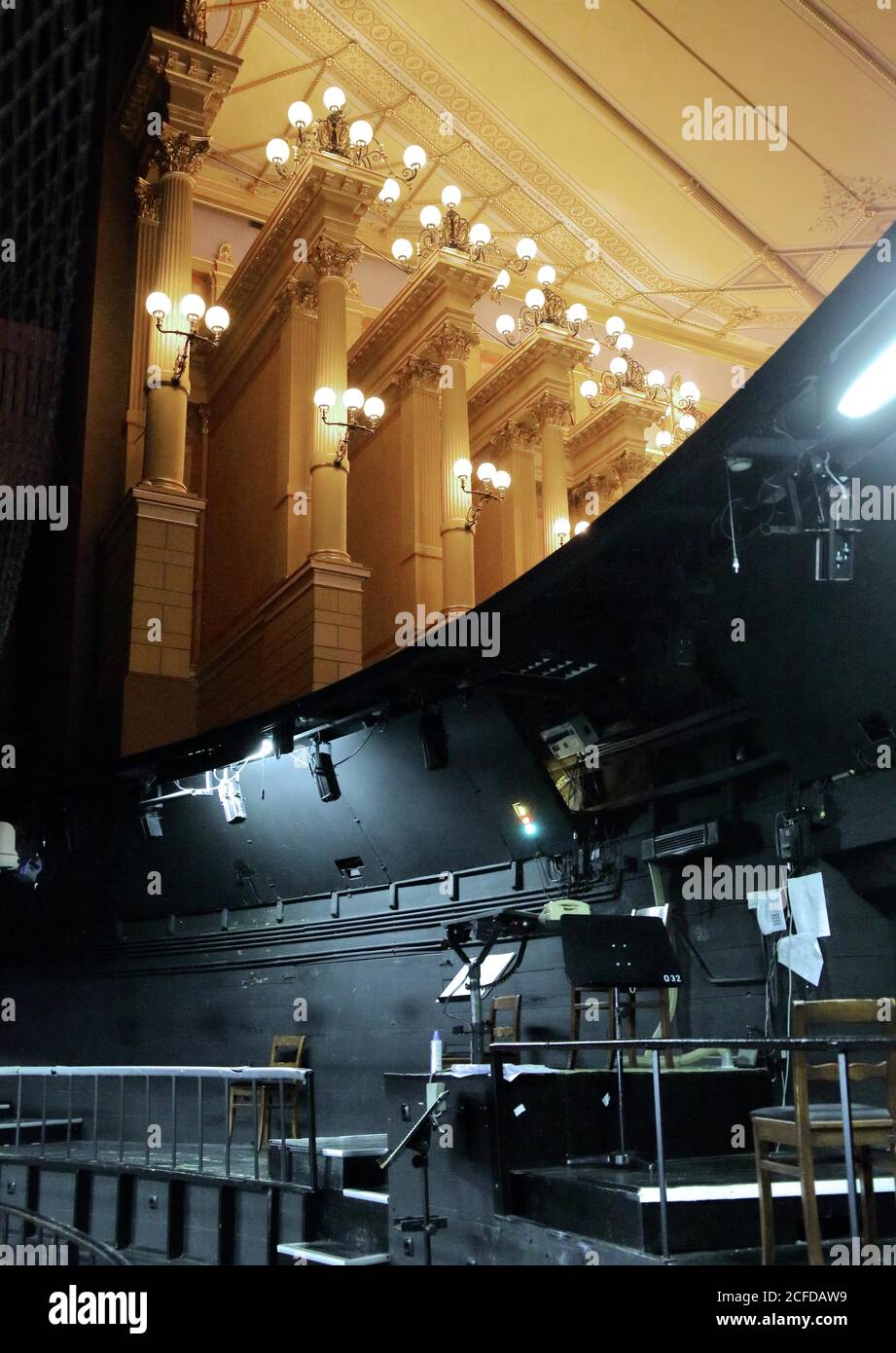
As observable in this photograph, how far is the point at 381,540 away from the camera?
46.6 ft

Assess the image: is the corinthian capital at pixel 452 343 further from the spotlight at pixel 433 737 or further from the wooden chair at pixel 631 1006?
the wooden chair at pixel 631 1006

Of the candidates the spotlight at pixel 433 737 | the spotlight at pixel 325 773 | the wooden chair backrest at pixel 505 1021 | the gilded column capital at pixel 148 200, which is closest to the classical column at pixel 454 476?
the gilded column capital at pixel 148 200

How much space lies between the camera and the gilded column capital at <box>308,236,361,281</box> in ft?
40.0

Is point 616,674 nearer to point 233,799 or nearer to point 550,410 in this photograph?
point 233,799

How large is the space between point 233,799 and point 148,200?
24.8 ft

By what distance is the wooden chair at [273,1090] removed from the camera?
26.8 ft

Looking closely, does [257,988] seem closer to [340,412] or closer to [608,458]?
[340,412]

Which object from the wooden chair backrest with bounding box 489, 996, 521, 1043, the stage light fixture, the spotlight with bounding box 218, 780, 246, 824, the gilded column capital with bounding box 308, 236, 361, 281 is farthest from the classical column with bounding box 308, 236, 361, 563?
the stage light fixture

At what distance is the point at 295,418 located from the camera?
12312 millimetres

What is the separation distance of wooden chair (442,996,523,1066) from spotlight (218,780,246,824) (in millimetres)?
2445

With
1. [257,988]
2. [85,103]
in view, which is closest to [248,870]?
[257,988]

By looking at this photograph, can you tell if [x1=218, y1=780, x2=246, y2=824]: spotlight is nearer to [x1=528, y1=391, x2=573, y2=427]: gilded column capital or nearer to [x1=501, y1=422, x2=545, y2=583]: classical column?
[x1=501, y1=422, x2=545, y2=583]: classical column

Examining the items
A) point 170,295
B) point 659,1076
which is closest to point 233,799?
point 659,1076
